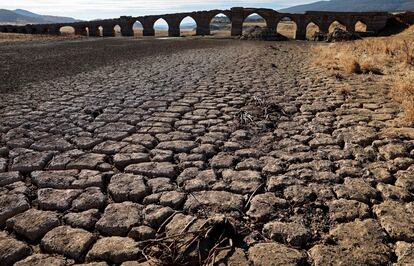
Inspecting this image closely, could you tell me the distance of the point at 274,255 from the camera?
2.30 m

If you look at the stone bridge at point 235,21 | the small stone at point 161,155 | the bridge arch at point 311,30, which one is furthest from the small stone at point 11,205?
the bridge arch at point 311,30

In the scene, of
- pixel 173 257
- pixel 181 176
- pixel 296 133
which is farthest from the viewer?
pixel 296 133

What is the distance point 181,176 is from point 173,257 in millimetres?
1189

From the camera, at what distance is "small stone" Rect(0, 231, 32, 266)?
2.28m

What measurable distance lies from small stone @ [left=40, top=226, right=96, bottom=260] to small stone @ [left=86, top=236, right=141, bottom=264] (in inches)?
2.6

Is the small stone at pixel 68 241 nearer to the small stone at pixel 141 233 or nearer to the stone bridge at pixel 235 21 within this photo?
the small stone at pixel 141 233

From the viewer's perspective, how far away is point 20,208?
2.85 metres

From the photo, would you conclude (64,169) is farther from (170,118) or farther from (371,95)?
(371,95)

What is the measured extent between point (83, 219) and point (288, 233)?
1.46 m

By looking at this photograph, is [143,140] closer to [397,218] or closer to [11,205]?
[11,205]

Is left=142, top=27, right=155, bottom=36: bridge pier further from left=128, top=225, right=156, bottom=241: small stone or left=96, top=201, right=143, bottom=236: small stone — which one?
left=128, top=225, right=156, bottom=241: small stone

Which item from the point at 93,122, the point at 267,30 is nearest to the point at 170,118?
the point at 93,122

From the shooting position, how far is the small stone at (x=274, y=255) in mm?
2232

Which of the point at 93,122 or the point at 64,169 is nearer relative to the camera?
the point at 64,169
